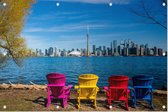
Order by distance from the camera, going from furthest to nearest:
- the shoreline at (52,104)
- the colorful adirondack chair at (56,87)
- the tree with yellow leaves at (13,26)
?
the tree with yellow leaves at (13,26) < the colorful adirondack chair at (56,87) < the shoreline at (52,104)

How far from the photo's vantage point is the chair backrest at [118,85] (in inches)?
428

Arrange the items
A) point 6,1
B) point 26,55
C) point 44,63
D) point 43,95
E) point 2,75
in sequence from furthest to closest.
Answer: point 44,63
point 2,75
point 26,55
point 6,1
point 43,95

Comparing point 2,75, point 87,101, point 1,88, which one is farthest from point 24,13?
point 2,75

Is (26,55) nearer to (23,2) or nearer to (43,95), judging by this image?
(23,2)

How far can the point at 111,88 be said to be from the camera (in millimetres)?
10867

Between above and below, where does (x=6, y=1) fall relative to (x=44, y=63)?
above

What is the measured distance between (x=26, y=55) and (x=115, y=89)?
640 centimetres

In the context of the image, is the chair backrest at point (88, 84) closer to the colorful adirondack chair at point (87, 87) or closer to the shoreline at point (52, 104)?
the colorful adirondack chair at point (87, 87)

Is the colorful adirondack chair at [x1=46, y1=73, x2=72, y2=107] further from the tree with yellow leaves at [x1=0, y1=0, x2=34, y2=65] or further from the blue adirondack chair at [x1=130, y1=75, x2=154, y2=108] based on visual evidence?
the tree with yellow leaves at [x1=0, y1=0, x2=34, y2=65]

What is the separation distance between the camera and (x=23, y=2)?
1492cm

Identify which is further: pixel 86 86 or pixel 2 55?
pixel 2 55

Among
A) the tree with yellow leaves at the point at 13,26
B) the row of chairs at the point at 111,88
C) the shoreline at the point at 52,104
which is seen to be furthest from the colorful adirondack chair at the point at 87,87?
the tree with yellow leaves at the point at 13,26

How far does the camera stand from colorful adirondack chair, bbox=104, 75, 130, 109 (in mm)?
10852

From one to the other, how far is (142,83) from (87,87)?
5.51 ft
